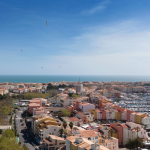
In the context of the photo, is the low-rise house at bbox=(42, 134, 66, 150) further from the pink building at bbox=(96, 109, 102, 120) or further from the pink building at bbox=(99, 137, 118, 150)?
the pink building at bbox=(96, 109, 102, 120)

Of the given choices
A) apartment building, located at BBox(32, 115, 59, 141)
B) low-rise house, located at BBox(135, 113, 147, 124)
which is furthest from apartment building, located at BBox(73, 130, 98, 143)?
low-rise house, located at BBox(135, 113, 147, 124)

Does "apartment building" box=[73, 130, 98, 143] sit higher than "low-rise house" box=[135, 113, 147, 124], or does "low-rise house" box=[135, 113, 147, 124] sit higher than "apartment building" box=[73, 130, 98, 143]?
"apartment building" box=[73, 130, 98, 143]

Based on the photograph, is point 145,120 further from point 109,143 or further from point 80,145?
point 80,145

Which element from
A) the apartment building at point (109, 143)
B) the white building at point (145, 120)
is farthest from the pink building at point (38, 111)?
the white building at point (145, 120)

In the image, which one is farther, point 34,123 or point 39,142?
point 34,123

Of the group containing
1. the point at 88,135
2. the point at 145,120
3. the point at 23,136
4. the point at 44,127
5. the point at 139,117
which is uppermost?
the point at 88,135

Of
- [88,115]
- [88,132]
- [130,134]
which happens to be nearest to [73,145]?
[88,132]

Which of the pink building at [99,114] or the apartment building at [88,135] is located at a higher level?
the apartment building at [88,135]

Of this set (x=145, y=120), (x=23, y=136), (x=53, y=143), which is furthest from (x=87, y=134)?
(x=145, y=120)

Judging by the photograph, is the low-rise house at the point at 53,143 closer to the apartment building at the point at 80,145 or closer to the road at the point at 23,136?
the road at the point at 23,136

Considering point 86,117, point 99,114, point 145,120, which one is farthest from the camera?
point 99,114

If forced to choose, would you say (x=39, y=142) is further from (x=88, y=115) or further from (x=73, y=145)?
(x=88, y=115)
